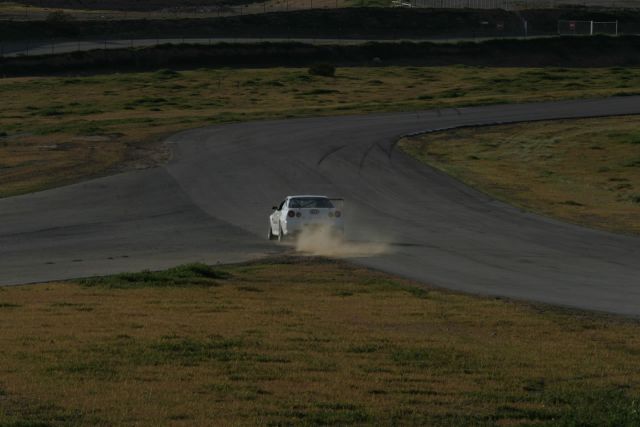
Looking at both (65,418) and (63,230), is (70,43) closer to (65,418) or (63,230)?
(63,230)

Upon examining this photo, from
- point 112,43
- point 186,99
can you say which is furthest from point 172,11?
point 186,99

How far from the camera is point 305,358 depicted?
66.3 feet

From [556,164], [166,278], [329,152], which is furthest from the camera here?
[329,152]

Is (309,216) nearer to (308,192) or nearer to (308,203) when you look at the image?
(308,203)

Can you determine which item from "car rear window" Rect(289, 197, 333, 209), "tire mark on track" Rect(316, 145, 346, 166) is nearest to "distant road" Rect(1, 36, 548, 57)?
"tire mark on track" Rect(316, 145, 346, 166)

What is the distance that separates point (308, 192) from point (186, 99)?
1876 inches

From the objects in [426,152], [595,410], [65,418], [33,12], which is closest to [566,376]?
[595,410]

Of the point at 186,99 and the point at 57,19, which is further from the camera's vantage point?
the point at 57,19

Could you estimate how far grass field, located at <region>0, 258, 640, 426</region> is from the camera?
52.4ft

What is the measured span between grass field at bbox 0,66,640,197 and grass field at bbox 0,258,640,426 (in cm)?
3583

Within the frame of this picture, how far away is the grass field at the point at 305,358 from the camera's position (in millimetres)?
15984

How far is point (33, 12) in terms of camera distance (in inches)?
6978

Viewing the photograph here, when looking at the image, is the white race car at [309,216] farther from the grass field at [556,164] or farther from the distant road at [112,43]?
the distant road at [112,43]

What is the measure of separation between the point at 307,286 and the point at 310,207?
985 cm
